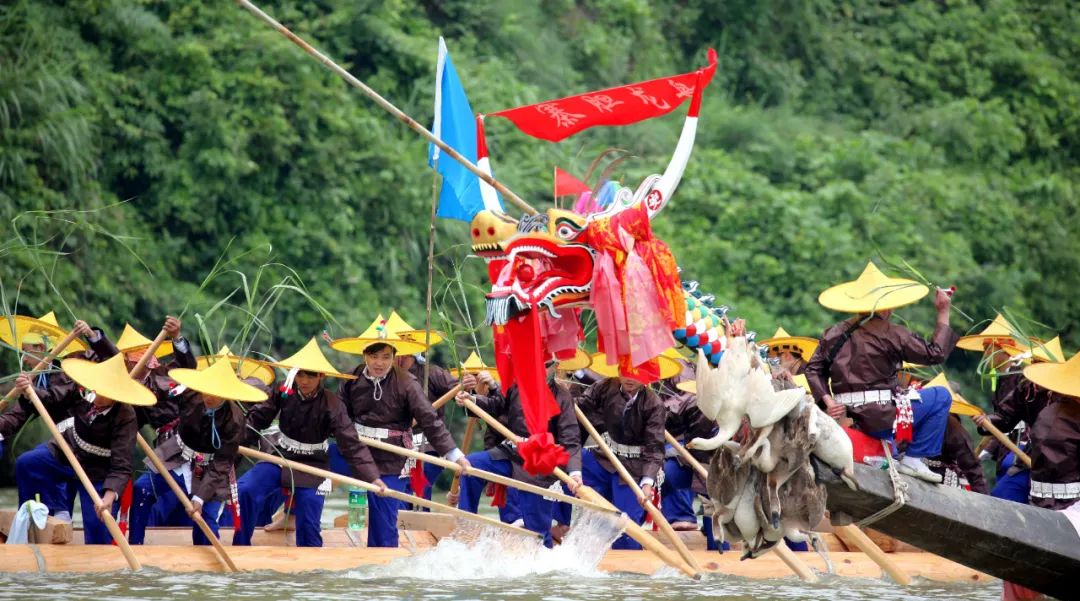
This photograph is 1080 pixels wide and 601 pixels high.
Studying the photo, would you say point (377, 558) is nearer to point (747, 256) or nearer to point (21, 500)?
point (21, 500)

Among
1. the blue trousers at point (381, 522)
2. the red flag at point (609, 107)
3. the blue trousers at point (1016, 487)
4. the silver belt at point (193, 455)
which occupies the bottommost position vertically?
the blue trousers at point (381, 522)

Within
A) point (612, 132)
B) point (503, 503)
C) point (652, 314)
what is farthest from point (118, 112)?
point (652, 314)

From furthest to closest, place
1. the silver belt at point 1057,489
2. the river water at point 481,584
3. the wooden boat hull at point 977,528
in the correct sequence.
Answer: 1. the river water at point 481,584
2. the silver belt at point 1057,489
3. the wooden boat hull at point 977,528

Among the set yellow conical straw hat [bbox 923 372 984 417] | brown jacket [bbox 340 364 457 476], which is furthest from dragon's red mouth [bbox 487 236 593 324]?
yellow conical straw hat [bbox 923 372 984 417]

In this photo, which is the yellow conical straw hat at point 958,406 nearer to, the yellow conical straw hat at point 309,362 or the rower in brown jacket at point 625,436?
the rower in brown jacket at point 625,436

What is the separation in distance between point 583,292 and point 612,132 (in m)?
14.7

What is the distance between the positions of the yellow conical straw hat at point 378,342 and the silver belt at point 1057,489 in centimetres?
414

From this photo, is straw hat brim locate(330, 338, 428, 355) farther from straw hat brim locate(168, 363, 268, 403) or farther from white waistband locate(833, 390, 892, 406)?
white waistband locate(833, 390, 892, 406)

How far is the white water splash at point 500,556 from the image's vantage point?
30.9 ft

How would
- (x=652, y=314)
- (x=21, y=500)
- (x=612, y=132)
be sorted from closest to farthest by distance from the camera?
(x=652, y=314)
(x=21, y=500)
(x=612, y=132)

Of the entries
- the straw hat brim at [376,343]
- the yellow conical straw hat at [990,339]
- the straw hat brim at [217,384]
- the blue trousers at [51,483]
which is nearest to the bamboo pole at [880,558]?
the yellow conical straw hat at [990,339]

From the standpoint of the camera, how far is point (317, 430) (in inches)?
396

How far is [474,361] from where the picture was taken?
435 inches

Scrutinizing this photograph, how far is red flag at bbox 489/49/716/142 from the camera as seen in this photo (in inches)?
281
